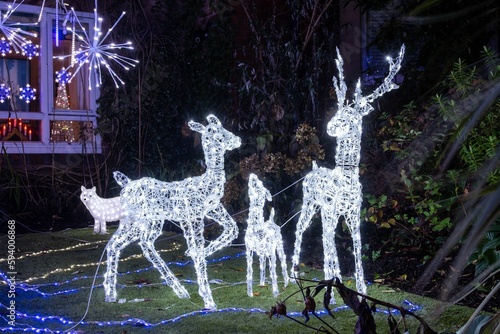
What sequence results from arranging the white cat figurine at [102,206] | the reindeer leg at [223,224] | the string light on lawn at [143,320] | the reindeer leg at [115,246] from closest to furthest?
the string light on lawn at [143,320] → the reindeer leg at [115,246] → the reindeer leg at [223,224] → the white cat figurine at [102,206]

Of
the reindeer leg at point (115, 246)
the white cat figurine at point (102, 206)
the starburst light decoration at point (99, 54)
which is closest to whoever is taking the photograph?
the reindeer leg at point (115, 246)

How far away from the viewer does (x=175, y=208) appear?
14.5ft

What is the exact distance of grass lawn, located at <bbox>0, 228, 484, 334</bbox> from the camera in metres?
3.87

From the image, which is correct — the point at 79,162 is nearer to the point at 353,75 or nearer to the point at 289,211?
the point at 289,211

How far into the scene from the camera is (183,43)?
9047 mm

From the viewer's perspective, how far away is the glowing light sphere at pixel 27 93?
8.90 metres

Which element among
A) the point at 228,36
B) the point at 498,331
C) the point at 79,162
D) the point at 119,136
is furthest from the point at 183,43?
the point at 498,331

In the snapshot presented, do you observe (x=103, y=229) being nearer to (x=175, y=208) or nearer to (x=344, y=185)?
(x=175, y=208)

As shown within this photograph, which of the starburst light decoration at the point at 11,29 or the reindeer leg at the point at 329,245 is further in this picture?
the starburst light decoration at the point at 11,29

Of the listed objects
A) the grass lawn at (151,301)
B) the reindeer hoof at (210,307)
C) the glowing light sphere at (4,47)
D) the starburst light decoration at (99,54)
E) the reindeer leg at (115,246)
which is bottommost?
the grass lawn at (151,301)

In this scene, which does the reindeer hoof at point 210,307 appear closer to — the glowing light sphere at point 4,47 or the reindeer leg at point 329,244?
the reindeer leg at point 329,244

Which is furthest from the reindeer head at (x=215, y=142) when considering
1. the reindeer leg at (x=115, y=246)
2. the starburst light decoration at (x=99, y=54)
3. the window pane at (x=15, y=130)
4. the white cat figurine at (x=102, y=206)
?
the window pane at (x=15, y=130)

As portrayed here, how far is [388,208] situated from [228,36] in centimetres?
385

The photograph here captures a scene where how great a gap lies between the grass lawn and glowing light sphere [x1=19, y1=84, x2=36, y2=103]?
311 centimetres
